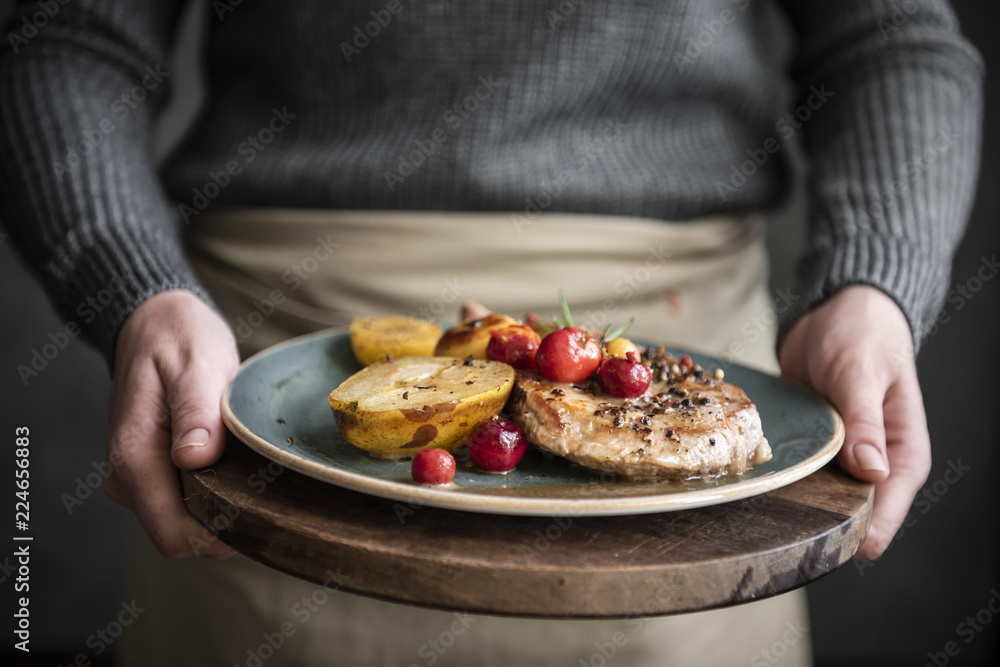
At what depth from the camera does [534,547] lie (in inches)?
40.4

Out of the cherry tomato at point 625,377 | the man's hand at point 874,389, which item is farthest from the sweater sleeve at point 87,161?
the man's hand at point 874,389

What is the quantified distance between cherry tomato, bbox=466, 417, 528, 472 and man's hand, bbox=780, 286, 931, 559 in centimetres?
55

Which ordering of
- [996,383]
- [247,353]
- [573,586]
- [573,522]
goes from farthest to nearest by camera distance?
[996,383]
[247,353]
[573,522]
[573,586]

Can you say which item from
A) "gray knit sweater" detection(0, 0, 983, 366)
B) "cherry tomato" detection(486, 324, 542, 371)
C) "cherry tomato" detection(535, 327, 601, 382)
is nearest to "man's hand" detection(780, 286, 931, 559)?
"gray knit sweater" detection(0, 0, 983, 366)

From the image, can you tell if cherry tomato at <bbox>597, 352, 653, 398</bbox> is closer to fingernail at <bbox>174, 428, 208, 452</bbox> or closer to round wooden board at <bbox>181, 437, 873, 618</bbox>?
round wooden board at <bbox>181, 437, 873, 618</bbox>

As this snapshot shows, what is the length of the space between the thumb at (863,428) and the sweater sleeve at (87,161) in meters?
1.29

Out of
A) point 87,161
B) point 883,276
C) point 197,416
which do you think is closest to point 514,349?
point 197,416

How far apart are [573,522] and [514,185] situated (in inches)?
39.2

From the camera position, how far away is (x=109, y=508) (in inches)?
149

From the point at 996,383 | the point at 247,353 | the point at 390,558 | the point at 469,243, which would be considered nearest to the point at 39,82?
the point at 247,353

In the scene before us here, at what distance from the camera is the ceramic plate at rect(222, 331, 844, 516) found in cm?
101

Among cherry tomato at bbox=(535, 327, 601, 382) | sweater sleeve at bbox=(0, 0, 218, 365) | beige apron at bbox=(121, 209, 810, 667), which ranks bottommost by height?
beige apron at bbox=(121, 209, 810, 667)

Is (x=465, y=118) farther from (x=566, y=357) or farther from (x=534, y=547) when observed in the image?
(x=534, y=547)

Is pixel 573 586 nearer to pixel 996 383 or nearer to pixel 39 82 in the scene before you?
pixel 39 82
